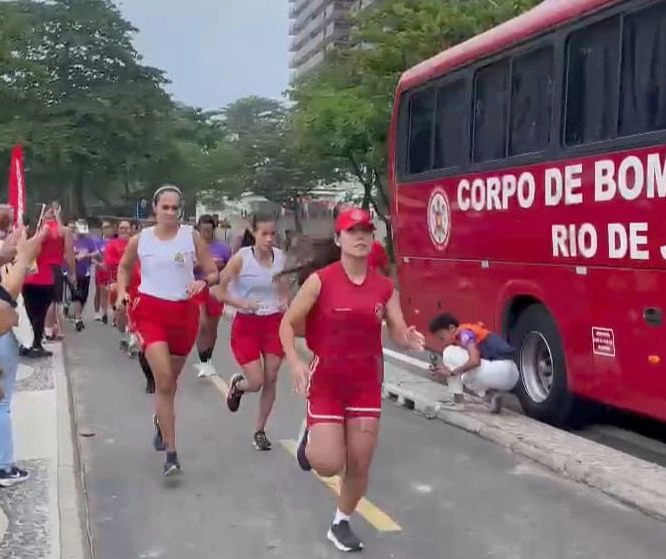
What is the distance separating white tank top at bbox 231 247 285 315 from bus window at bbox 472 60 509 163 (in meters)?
2.54

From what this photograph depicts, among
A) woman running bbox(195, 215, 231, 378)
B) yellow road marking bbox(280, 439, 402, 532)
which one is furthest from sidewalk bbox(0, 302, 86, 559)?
woman running bbox(195, 215, 231, 378)

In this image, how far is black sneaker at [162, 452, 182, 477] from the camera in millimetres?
7496

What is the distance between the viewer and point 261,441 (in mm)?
8414

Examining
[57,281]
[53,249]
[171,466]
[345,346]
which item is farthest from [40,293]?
[345,346]

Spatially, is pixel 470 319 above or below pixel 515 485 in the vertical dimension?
above

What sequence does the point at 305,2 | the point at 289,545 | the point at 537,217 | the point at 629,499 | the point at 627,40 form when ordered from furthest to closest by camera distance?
the point at 305,2 < the point at 537,217 < the point at 627,40 < the point at 629,499 < the point at 289,545

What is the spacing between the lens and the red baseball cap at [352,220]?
558 centimetres

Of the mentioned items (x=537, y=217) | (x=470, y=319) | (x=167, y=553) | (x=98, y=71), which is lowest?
(x=167, y=553)

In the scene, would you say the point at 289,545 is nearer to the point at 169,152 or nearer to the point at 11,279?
the point at 11,279

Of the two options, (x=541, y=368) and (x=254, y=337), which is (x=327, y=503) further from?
(x=541, y=368)

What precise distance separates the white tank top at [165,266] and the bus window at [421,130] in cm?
437

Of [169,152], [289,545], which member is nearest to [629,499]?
[289,545]

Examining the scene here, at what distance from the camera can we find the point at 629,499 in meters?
6.71

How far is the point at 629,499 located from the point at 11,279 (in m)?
3.77
